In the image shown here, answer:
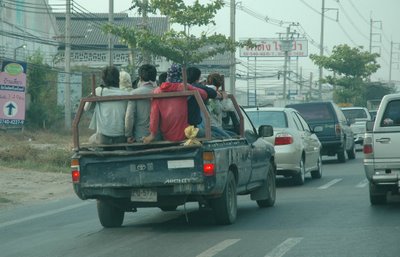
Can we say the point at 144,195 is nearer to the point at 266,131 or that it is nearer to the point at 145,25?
the point at 266,131

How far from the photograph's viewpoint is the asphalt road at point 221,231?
10.3 metres

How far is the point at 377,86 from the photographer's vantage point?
84.6 meters

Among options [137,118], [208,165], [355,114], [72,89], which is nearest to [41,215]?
[137,118]

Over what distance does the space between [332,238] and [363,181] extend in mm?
9179

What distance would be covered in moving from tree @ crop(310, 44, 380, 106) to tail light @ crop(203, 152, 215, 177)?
181ft

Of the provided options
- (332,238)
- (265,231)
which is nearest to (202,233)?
(265,231)

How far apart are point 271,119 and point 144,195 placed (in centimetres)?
808

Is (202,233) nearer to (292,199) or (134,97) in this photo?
(134,97)

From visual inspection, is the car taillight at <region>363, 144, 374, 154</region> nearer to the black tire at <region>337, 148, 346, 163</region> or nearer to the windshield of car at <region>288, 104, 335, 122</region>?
the windshield of car at <region>288, 104, 335, 122</region>

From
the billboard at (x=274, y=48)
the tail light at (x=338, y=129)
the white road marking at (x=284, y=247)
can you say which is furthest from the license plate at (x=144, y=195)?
the billboard at (x=274, y=48)

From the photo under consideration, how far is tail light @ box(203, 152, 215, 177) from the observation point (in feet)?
37.6

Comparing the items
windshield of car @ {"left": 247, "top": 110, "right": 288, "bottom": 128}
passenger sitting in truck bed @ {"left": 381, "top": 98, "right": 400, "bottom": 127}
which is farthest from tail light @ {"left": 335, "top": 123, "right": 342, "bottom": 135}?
passenger sitting in truck bed @ {"left": 381, "top": 98, "right": 400, "bottom": 127}

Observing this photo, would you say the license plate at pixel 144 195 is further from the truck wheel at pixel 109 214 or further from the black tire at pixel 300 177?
the black tire at pixel 300 177

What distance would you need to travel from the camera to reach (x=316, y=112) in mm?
27531
